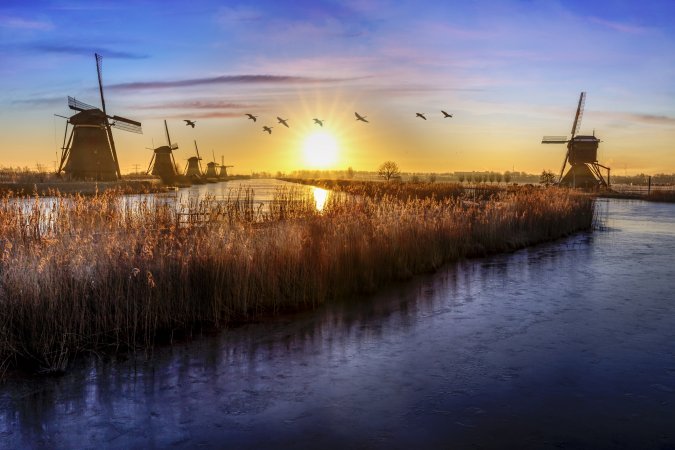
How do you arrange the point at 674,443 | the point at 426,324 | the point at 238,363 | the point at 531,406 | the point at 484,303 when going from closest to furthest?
1. the point at 674,443
2. the point at 531,406
3. the point at 238,363
4. the point at 426,324
5. the point at 484,303

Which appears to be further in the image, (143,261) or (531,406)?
(143,261)

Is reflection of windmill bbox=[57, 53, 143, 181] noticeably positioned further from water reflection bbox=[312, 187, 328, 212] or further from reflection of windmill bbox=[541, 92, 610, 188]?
reflection of windmill bbox=[541, 92, 610, 188]

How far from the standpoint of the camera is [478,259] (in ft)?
50.7

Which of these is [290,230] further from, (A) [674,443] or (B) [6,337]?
(A) [674,443]

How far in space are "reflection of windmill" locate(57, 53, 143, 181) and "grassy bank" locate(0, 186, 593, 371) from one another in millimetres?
39185

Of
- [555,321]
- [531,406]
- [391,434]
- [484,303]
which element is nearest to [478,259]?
[484,303]

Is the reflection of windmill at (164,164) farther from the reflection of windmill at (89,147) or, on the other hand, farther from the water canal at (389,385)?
the water canal at (389,385)

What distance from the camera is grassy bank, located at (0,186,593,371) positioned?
686 cm

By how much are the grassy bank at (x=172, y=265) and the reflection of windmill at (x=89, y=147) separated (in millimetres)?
39185

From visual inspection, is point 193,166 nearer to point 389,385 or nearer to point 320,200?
point 320,200

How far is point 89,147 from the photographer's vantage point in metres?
47.5

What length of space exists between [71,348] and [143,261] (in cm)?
173

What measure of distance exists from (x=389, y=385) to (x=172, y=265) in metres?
4.05

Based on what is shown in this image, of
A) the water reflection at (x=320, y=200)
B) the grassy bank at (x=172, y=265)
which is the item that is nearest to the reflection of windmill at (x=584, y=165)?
the water reflection at (x=320, y=200)
